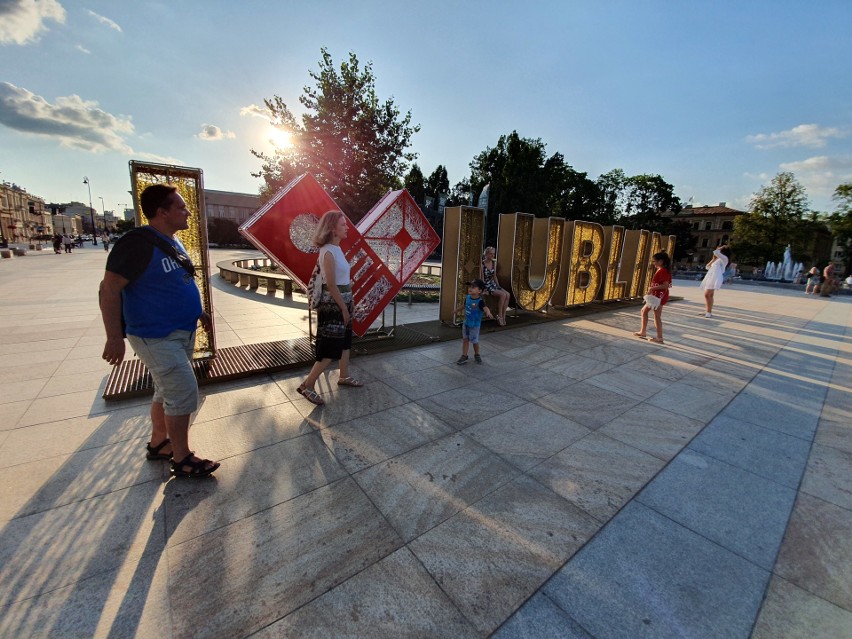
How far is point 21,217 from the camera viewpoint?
74.8 meters

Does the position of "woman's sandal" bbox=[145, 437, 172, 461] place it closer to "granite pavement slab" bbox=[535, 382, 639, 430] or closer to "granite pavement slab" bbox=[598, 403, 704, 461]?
"granite pavement slab" bbox=[535, 382, 639, 430]

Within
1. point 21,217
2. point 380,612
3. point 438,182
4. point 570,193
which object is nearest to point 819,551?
point 380,612

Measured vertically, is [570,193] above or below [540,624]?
above

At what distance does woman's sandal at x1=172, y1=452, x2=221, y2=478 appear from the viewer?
278cm

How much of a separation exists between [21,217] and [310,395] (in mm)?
110908

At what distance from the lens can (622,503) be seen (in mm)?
2717

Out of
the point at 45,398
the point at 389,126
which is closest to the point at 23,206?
the point at 389,126

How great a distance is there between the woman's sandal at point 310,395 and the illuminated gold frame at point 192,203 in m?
1.58

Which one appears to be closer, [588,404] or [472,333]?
[588,404]

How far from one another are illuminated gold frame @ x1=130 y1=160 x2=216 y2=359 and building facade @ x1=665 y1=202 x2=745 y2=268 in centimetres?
8564

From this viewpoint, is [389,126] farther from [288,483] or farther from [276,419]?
[288,483]

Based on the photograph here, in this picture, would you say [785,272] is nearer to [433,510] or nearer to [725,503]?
[725,503]

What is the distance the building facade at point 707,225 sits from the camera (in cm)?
7131

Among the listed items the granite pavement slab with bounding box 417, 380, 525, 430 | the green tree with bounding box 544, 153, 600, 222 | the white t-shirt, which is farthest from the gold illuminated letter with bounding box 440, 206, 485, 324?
the green tree with bounding box 544, 153, 600, 222
